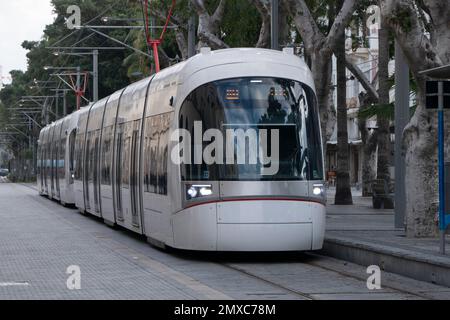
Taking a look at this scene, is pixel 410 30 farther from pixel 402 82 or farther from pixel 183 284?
pixel 183 284

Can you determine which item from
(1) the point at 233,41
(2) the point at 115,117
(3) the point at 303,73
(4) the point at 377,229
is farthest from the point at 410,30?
(1) the point at 233,41

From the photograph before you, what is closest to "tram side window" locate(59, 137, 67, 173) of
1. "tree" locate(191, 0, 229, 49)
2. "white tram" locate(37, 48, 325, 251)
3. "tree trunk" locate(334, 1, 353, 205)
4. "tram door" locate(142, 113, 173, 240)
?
"tree" locate(191, 0, 229, 49)

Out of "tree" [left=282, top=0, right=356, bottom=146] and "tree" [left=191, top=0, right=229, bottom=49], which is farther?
"tree" [left=191, top=0, right=229, bottom=49]

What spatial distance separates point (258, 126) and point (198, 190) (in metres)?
1.33

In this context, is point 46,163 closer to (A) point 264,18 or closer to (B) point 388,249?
(A) point 264,18

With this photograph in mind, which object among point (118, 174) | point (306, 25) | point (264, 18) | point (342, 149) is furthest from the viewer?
point (342, 149)

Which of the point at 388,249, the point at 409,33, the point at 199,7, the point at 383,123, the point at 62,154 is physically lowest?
the point at 388,249

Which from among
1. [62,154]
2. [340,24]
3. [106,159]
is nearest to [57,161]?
[62,154]

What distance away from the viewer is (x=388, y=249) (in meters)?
16.8

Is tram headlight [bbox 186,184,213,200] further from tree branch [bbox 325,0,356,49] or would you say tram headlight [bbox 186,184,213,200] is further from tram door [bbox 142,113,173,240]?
tree branch [bbox 325,0,356,49]

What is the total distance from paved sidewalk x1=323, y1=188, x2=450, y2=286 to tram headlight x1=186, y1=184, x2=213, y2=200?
2520 millimetres

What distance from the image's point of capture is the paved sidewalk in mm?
15203

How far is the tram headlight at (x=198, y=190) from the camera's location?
57.5 feet

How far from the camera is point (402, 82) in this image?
23.5 metres
